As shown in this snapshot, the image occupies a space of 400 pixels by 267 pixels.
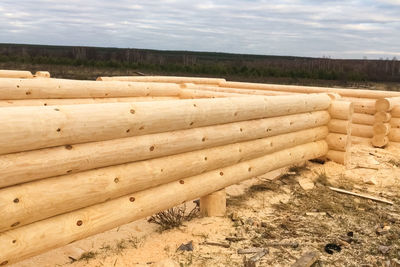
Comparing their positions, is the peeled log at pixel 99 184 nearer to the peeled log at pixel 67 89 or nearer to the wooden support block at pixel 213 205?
the wooden support block at pixel 213 205

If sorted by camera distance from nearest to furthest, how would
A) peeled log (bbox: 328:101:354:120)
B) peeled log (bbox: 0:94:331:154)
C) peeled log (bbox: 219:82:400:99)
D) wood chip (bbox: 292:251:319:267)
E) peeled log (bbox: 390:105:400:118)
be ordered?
peeled log (bbox: 0:94:331:154) → wood chip (bbox: 292:251:319:267) → peeled log (bbox: 328:101:354:120) → peeled log (bbox: 390:105:400:118) → peeled log (bbox: 219:82:400:99)

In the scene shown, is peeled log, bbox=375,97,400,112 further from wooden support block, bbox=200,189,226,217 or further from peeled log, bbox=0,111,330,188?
wooden support block, bbox=200,189,226,217

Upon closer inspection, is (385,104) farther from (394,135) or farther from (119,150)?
(119,150)

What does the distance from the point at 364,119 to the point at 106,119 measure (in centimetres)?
838

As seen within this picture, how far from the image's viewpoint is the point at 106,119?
3736 millimetres

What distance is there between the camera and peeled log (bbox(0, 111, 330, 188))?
10.3 feet

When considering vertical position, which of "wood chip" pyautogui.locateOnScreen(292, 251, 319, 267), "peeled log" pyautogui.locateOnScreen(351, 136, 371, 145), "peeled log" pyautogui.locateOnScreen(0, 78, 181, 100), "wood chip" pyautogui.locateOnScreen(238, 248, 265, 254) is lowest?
"wood chip" pyautogui.locateOnScreen(238, 248, 265, 254)

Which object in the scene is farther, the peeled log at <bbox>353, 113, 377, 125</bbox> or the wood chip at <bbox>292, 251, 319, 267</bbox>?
the peeled log at <bbox>353, 113, 377, 125</bbox>

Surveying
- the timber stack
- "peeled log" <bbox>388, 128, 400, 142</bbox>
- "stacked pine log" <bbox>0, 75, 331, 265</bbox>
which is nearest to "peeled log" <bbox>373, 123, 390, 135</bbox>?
"peeled log" <bbox>388, 128, 400, 142</bbox>

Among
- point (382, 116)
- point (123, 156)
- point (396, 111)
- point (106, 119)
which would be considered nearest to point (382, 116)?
point (382, 116)

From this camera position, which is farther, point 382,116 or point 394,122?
point 394,122

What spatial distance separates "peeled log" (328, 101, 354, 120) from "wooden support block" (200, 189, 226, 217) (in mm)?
3627

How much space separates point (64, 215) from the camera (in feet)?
11.6

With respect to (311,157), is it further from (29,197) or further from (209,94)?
(29,197)
